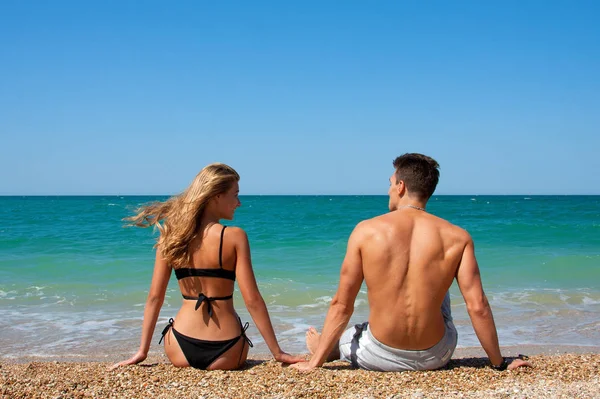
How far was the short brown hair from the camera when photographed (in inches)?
139

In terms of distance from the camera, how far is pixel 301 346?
20.9ft

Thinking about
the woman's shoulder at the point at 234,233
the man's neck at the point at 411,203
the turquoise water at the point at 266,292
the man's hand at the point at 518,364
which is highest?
the man's neck at the point at 411,203

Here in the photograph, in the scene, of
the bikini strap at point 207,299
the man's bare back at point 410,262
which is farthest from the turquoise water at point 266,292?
the man's bare back at point 410,262

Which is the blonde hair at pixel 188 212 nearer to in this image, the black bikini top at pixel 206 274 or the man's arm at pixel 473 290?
the black bikini top at pixel 206 274

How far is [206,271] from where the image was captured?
149 inches

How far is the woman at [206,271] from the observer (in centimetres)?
373

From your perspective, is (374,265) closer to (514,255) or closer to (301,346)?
(301,346)

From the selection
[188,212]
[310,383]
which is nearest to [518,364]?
[310,383]

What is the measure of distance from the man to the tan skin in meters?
0.52

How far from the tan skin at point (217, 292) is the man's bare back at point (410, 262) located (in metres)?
0.80

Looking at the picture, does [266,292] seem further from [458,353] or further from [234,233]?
[234,233]

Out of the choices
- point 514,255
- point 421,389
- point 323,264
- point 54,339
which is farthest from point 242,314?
point 514,255

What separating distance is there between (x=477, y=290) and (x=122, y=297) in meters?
7.04

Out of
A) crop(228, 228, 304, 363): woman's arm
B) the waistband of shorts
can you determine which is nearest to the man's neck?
the waistband of shorts
